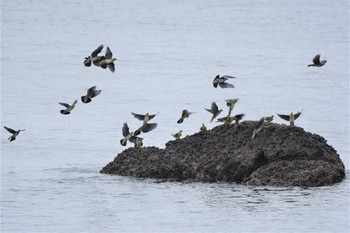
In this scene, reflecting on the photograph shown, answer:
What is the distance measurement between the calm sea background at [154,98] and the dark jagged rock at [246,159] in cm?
38

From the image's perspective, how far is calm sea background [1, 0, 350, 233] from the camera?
2261cm

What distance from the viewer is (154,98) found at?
45.5 metres

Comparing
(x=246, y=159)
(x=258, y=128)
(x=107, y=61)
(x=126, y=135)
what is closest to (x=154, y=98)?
(x=126, y=135)

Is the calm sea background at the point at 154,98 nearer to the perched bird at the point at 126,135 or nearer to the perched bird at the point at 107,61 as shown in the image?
the perched bird at the point at 126,135

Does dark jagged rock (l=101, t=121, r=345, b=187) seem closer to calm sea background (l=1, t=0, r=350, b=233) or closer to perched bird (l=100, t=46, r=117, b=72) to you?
calm sea background (l=1, t=0, r=350, b=233)

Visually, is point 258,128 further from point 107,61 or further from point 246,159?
point 107,61

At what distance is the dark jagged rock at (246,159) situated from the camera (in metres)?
24.4

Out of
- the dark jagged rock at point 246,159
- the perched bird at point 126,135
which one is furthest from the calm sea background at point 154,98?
the perched bird at point 126,135

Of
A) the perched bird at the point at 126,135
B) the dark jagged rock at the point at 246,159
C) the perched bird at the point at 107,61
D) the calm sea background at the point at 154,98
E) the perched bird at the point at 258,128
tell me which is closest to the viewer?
the calm sea background at the point at 154,98

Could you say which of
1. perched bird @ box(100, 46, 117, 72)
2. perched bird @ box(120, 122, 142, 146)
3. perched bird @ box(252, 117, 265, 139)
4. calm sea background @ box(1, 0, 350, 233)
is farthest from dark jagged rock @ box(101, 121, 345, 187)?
perched bird @ box(100, 46, 117, 72)

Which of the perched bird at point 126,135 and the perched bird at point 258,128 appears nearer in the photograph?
the perched bird at point 258,128

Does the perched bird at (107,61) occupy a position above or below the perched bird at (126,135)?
above

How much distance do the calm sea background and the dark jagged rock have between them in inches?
15.0

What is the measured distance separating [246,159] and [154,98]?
69.5ft
